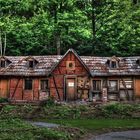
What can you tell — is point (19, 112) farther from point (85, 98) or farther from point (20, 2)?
point (20, 2)

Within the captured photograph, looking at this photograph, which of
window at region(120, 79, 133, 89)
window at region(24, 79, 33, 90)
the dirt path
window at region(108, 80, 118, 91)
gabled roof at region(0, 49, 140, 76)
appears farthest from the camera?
window at region(24, 79, 33, 90)

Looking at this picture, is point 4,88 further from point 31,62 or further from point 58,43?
point 58,43

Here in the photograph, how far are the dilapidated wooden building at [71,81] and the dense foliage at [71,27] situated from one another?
A: 14021 mm

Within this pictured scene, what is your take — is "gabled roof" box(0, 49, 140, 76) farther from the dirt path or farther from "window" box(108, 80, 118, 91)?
the dirt path

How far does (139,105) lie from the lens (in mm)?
36031

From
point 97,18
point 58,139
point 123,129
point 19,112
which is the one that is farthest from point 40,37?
point 58,139

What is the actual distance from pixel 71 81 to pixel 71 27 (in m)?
16.7

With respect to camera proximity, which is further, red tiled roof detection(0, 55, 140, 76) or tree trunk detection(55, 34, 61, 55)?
tree trunk detection(55, 34, 61, 55)

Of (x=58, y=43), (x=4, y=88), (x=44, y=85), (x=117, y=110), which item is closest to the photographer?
(x=117, y=110)

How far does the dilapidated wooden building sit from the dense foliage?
46.0 ft

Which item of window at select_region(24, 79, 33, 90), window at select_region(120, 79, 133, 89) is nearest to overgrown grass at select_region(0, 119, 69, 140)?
window at select_region(24, 79, 33, 90)

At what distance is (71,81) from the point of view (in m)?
45.2

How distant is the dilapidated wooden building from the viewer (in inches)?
1767

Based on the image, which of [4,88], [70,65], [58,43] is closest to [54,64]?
[70,65]
